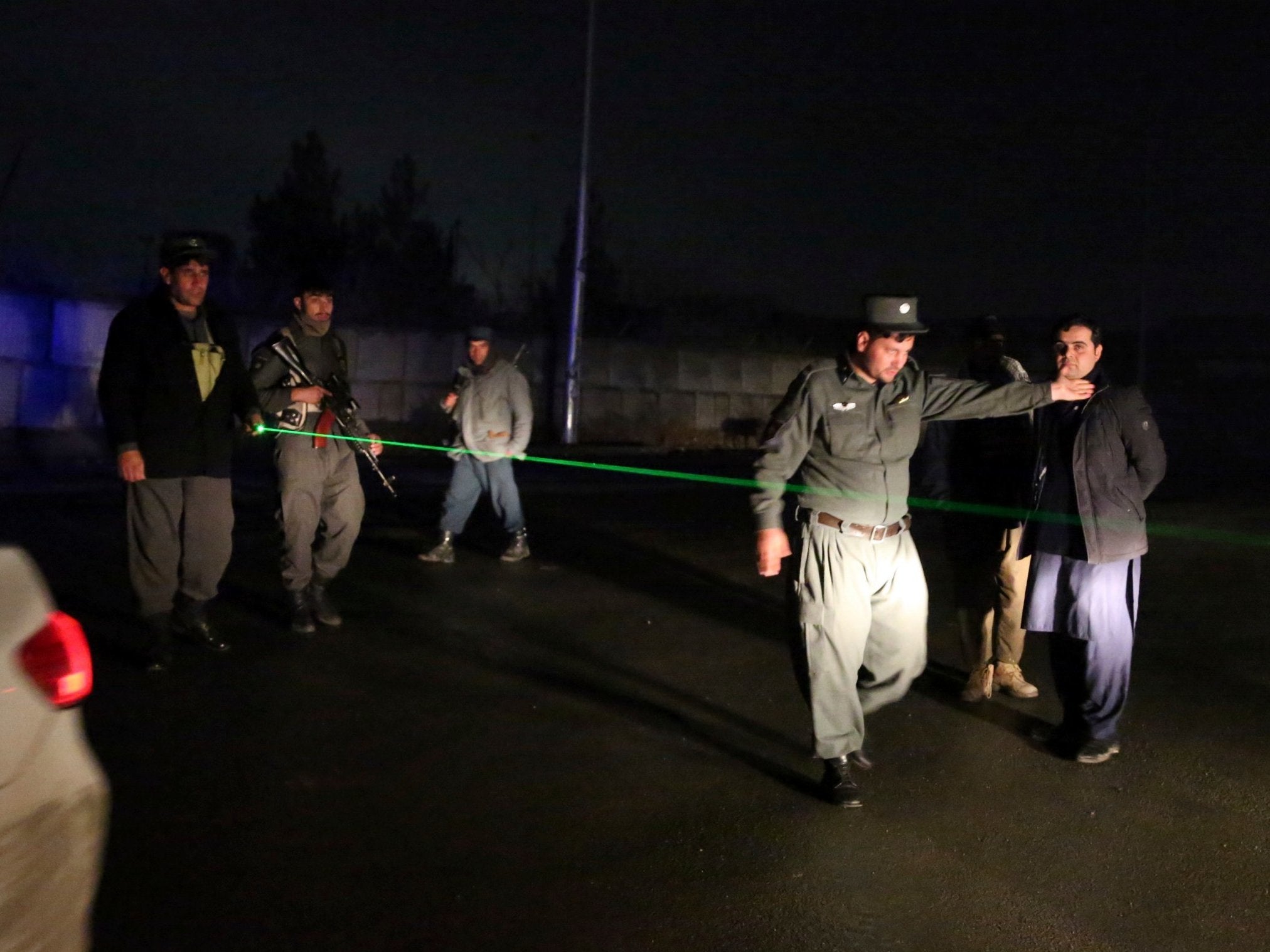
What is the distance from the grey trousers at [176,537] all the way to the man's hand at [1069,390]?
4.13 metres

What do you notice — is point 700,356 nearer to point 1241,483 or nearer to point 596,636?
point 1241,483

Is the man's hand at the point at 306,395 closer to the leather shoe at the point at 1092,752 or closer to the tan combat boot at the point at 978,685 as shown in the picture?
the tan combat boot at the point at 978,685

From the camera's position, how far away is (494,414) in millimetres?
10461

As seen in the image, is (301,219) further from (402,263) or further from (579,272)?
(579,272)

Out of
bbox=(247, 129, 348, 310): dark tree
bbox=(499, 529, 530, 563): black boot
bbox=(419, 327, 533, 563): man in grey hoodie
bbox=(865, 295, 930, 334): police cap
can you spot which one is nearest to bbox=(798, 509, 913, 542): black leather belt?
bbox=(865, 295, 930, 334): police cap

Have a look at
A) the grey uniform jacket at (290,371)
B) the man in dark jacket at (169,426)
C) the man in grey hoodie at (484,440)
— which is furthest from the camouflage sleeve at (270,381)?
the man in grey hoodie at (484,440)

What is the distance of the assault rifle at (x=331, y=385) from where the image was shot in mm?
7691

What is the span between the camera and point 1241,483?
65.1 ft

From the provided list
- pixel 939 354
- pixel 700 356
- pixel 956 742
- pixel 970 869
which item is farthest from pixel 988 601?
pixel 939 354

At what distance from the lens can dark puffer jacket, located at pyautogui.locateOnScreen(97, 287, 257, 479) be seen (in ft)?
22.3

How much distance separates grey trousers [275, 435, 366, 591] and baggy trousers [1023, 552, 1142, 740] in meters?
3.86

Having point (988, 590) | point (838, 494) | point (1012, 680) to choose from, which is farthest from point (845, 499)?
point (1012, 680)

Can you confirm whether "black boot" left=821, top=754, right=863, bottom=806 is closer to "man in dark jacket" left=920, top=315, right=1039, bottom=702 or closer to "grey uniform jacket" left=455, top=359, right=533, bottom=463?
"man in dark jacket" left=920, top=315, right=1039, bottom=702

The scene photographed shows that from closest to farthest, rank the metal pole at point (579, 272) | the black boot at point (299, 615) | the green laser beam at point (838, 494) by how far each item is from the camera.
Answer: the green laser beam at point (838, 494), the black boot at point (299, 615), the metal pole at point (579, 272)
